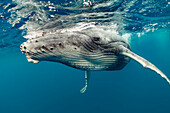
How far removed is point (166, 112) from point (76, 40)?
132 feet

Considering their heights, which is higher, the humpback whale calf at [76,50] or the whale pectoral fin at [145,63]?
the humpback whale calf at [76,50]

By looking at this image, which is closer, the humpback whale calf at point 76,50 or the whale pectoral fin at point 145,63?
the humpback whale calf at point 76,50

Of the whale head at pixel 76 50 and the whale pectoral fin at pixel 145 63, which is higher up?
the whale head at pixel 76 50

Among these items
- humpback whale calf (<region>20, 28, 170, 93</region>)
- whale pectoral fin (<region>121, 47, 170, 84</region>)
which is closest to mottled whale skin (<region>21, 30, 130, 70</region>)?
humpback whale calf (<region>20, 28, 170, 93</region>)

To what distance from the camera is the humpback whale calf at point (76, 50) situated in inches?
87.1

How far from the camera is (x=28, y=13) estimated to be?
33.1 ft

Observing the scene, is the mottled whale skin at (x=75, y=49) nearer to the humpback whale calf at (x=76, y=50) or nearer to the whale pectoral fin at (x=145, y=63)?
the humpback whale calf at (x=76, y=50)

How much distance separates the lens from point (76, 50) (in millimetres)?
2383

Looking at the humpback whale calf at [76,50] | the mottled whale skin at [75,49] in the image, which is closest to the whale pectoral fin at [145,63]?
the humpback whale calf at [76,50]

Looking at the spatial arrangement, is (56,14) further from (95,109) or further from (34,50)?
(95,109)

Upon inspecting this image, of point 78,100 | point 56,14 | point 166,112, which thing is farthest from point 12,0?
point 78,100

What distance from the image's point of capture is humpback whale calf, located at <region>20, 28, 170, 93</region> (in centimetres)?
221

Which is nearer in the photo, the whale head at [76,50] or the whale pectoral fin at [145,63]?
the whale head at [76,50]

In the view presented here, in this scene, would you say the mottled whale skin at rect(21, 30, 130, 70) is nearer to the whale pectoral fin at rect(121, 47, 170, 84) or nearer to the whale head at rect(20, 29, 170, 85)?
the whale head at rect(20, 29, 170, 85)
